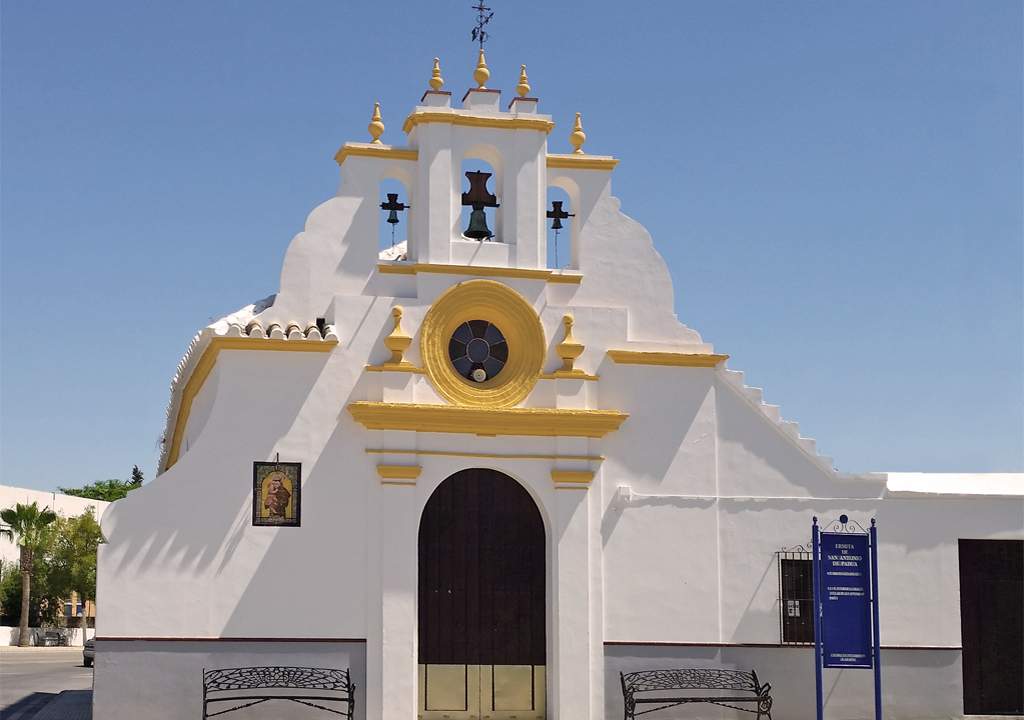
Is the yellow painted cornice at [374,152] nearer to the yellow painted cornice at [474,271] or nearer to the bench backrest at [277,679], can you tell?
the yellow painted cornice at [474,271]

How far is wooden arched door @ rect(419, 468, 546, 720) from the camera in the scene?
20.9 meters

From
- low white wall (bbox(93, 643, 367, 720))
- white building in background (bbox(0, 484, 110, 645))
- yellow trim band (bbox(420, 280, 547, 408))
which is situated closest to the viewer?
low white wall (bbox(93, 643, 367, 720))

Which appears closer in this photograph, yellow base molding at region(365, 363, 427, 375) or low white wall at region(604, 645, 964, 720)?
yellow base molding at region(365, 363, 427, 375)

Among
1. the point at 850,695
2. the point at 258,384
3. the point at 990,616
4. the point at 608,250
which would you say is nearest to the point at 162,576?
the point at 258,384

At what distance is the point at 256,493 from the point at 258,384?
1535mm

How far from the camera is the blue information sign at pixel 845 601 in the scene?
20.6 m

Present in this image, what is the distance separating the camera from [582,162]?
22266 mm

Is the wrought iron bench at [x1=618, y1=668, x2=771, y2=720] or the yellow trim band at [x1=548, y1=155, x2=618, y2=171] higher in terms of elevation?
the yellow trim band at [x1=548, y1=155, x2=618, y2=171]

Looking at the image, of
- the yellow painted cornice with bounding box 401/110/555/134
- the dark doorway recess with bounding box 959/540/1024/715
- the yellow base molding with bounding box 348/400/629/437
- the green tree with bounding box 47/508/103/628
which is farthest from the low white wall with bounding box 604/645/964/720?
the green tree with bounding box 47/508/103/628

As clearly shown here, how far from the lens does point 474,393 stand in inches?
835

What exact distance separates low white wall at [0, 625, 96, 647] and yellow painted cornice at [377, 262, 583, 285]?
37680mm

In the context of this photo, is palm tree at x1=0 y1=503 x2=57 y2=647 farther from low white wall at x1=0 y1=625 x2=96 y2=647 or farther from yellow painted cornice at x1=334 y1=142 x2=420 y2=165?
yellow painted cornice at x1=334 y1=142 x2=420 y2=165

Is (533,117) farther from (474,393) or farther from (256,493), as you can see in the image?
(256,493)

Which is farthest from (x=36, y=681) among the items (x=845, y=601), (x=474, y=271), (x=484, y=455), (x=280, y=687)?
(x=845, y=601)
